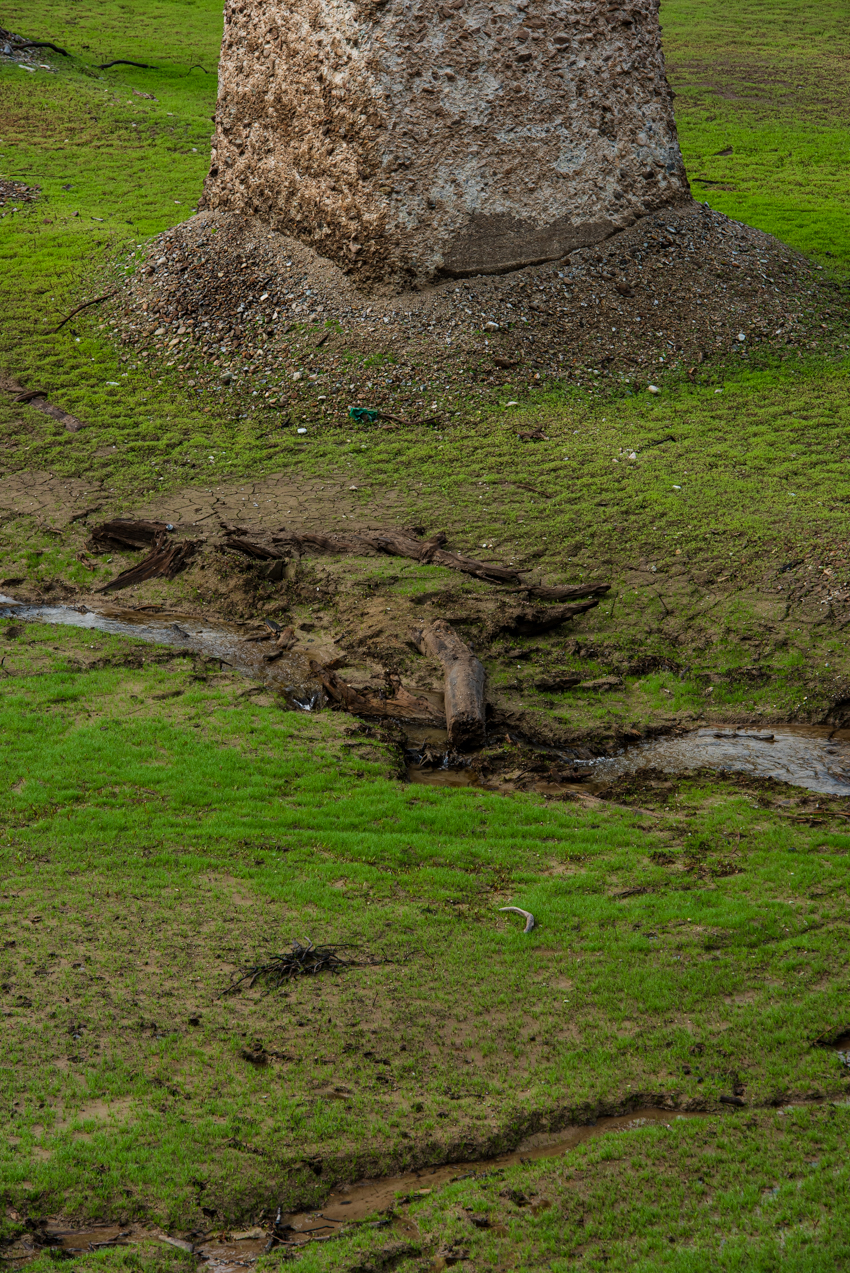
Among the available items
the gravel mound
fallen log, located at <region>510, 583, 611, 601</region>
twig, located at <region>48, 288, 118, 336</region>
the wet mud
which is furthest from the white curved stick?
twig, located at <region>48, 288, 118, 336</region>

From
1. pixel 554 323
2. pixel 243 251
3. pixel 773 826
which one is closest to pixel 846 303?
pixel 554 323

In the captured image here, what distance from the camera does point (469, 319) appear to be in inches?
488

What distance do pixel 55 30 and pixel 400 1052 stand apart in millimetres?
33769

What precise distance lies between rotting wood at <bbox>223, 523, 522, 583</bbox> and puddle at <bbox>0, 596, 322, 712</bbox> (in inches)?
36.9

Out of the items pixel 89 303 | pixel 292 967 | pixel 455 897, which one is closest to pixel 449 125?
pixel 89 303

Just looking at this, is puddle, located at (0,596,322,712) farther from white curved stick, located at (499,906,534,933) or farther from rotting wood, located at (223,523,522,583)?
white curved stick, located at (499,906,534,933)

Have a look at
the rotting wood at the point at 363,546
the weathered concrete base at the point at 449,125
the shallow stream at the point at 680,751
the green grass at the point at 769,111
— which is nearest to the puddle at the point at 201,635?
the shallow stream at the point at 680,751

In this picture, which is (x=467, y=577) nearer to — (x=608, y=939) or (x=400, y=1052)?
(x=608, y=939)

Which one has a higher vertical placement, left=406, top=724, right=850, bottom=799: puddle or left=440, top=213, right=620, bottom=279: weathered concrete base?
left=440, top=213, right=620, bottom=279: weathered concrete base

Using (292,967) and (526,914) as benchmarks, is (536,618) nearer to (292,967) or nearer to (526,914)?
(526,914)

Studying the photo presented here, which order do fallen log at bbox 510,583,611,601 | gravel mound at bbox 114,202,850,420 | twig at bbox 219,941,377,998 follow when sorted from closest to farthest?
twig at bbox 219,941,377,998 → fallen log at bbox 510,583,611,601 → gravel mound at bbox 114,202,850,420

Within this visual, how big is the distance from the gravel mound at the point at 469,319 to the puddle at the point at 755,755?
19.8 feet

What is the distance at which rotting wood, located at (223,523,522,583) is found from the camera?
9.08m

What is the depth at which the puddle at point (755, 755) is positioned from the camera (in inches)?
267
